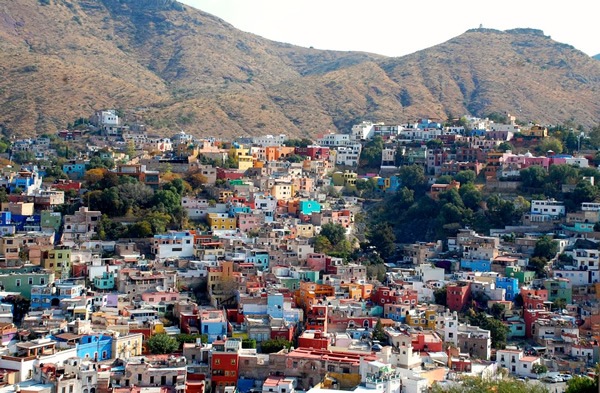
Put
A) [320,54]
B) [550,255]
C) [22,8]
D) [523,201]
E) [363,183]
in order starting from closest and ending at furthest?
[550,255] → [523,201] → [363,183] → [22,8] → [320,54]

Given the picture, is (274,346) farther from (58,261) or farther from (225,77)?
(225,77)

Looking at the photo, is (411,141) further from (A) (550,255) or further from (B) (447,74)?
(B) (447,74)

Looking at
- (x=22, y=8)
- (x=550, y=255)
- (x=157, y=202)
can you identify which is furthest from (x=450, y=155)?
(x=22, y=8)

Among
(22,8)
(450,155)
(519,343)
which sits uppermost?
(22,8)

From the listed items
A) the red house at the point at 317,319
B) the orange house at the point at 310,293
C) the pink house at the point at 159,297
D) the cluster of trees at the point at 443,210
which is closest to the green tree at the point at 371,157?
the cluster of trees at the point at 443,210

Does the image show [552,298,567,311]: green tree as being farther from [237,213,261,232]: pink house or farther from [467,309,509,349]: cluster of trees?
[237,213,261,232]: pink house

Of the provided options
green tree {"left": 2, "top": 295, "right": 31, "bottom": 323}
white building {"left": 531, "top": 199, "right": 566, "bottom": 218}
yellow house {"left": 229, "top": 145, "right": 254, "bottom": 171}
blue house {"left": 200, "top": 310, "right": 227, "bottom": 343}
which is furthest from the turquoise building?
white building {"left": 531, "top": 199, "right": 566, "bottom": 218}

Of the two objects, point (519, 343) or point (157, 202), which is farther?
point (157, 202)

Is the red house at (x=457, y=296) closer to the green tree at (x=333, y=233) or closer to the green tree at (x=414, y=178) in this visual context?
the green tree at (x=333, y=233)
